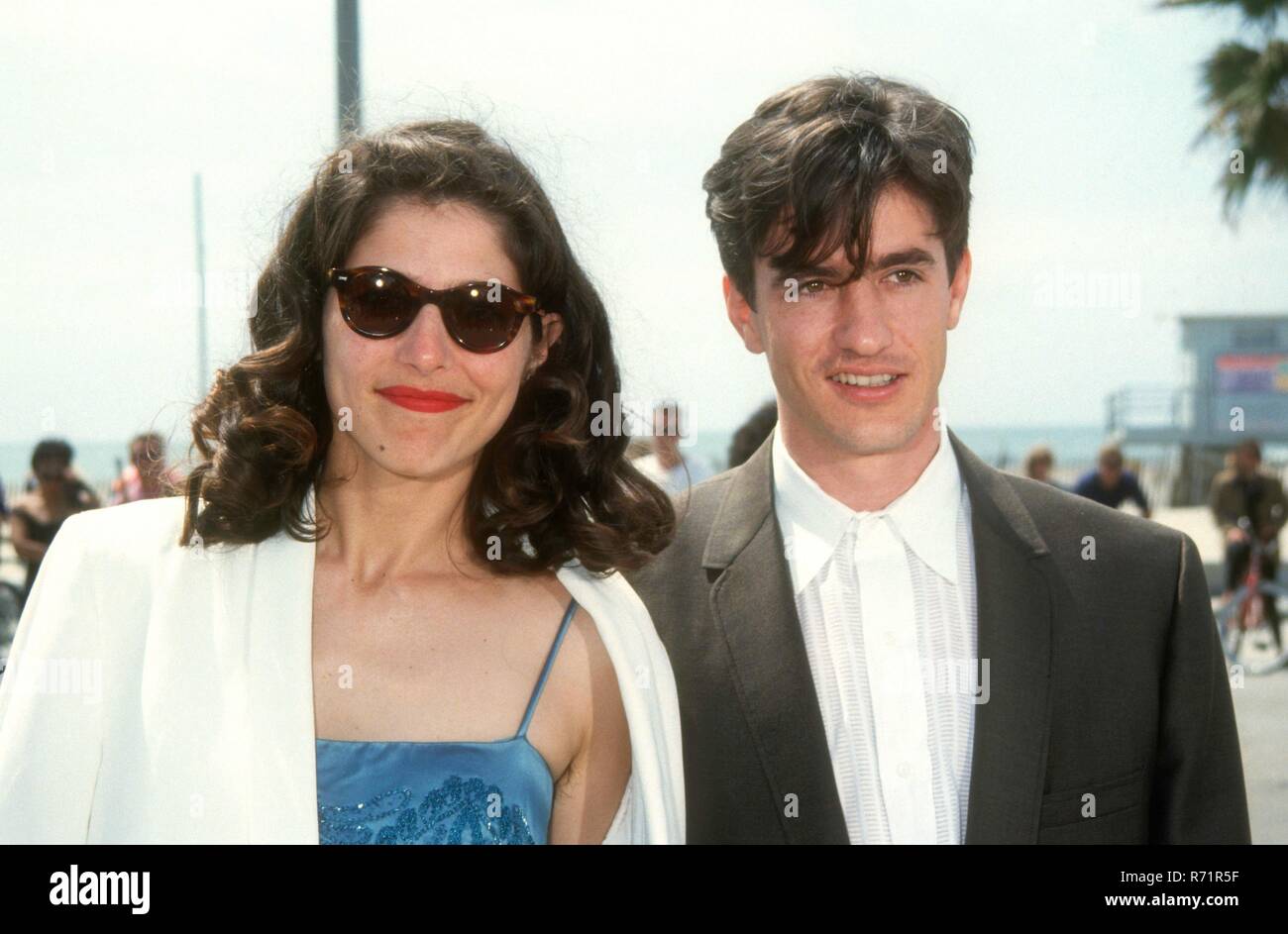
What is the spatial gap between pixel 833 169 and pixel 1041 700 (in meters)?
0.99

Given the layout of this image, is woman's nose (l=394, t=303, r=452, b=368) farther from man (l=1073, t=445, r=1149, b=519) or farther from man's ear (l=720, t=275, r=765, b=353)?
man (l=1073, t=445, r=1149, b=519)

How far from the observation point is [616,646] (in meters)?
2.46

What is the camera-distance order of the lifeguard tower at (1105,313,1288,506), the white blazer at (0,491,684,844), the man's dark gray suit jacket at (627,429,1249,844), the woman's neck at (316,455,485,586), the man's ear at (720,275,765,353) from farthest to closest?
the lifeguard tower at (1105,313,1288,506)
the man's ear at (720,275,765,353)
the woman's neck at (316,455,485,586)
the man's dark gray suit jacket at (627,429,1249,844)
the white blazer at (0,491,684,844)

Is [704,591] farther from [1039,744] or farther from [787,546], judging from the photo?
[1039,744]

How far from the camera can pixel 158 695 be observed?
2.18 meters

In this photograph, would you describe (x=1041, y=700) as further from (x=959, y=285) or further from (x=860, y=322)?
(x=959, y=285)

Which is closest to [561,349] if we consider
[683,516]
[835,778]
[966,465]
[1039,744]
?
[683,516]

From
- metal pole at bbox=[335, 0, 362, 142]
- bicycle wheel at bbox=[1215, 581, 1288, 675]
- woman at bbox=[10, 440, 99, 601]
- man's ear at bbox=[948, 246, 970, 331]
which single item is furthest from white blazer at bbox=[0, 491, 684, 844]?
bicycle wheel at bbox=[1215, 581, 1288, 675]

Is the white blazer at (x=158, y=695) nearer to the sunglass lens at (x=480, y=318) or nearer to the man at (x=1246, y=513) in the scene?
the sunglass lens at (x=480, y=318)

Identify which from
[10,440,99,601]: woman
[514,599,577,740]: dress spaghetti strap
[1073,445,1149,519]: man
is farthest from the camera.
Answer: [1073,445,1149,519]: man

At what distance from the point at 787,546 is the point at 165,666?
106 centimetres

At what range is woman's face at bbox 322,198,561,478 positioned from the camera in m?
2.31

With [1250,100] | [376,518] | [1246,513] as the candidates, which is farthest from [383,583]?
[1250,100]

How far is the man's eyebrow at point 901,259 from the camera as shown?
8.11ft
